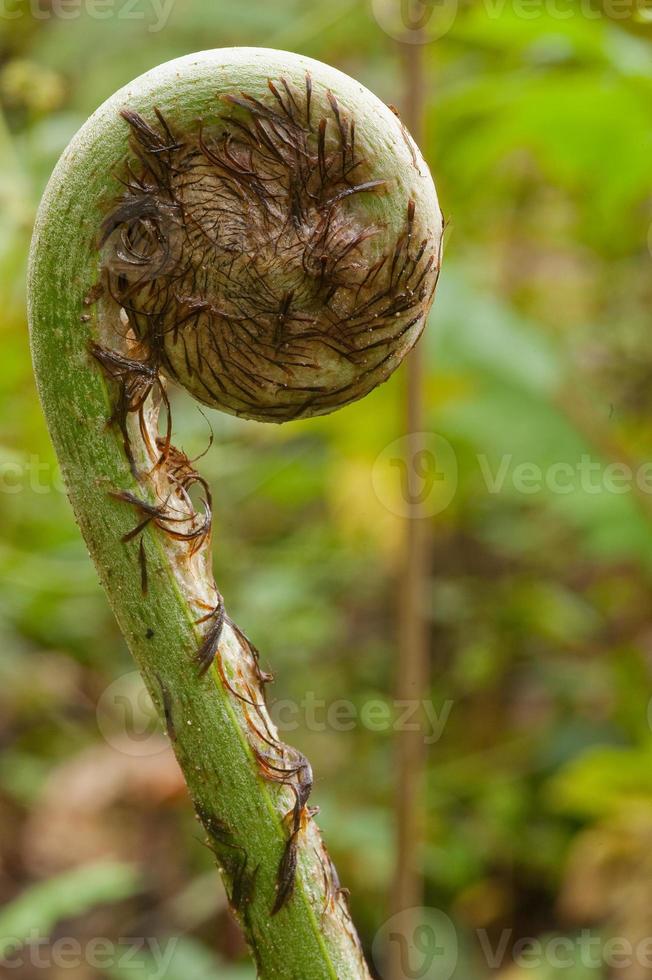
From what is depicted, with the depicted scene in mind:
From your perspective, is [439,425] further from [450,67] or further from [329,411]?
[329,411]

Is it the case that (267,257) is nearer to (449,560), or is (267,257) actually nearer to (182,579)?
(182,579)

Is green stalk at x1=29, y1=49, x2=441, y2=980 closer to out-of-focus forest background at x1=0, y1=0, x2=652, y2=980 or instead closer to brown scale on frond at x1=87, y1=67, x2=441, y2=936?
brown scale on frond at x1=87, y1=67, x2=441, y2=936

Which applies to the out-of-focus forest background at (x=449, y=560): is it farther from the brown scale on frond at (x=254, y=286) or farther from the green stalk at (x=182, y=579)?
the green stalk at (x=182, y=579)

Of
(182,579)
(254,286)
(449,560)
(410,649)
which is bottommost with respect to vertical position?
(449,560)

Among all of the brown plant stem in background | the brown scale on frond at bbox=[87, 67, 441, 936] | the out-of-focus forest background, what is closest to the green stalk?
the brown scale on frond at bbox=[87, 67, 441, 936]

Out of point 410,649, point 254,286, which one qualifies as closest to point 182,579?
point 254,286

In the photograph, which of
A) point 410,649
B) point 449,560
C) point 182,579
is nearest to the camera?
point 182,579

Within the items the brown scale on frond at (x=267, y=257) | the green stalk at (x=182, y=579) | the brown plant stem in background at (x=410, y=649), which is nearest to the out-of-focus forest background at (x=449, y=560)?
the brown plant stem in background at (x=410, y=649)
